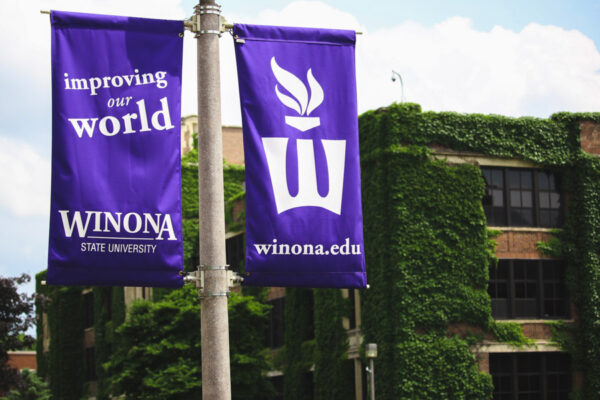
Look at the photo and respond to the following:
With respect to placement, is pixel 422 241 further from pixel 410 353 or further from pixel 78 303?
pixel 78 303

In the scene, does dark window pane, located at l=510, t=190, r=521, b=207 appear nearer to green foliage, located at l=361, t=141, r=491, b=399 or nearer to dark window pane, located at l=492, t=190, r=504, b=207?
dark window pane, located at l=492, t=190, r=504, b=207

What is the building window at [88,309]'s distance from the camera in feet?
217

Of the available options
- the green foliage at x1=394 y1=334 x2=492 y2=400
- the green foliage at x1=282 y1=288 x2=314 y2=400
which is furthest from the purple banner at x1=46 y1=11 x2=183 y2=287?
the green foliage at x1=282 y1=288 x2=314 y2=400

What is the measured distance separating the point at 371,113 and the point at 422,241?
538 centimetres

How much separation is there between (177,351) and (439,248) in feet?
37.2

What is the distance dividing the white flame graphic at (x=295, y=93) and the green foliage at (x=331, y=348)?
101ft

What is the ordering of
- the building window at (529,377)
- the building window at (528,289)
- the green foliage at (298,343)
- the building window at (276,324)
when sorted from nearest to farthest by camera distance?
1. the building window at (529,377)
2. the building window at (528,289)
3. the green foliage at (298,343)
4. the building window at (276,324)

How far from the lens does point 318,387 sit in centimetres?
4138

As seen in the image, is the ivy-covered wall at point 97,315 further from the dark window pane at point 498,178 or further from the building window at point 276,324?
the dark window pane at point 498,178

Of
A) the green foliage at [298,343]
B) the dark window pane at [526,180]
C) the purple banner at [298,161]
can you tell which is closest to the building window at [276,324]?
the green foliage at [298,343]

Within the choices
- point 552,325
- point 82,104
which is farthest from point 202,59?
point 552,325

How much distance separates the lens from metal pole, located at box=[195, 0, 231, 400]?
8.30 m

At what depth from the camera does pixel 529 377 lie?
123 ft

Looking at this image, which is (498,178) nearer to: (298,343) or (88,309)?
(298,343)
